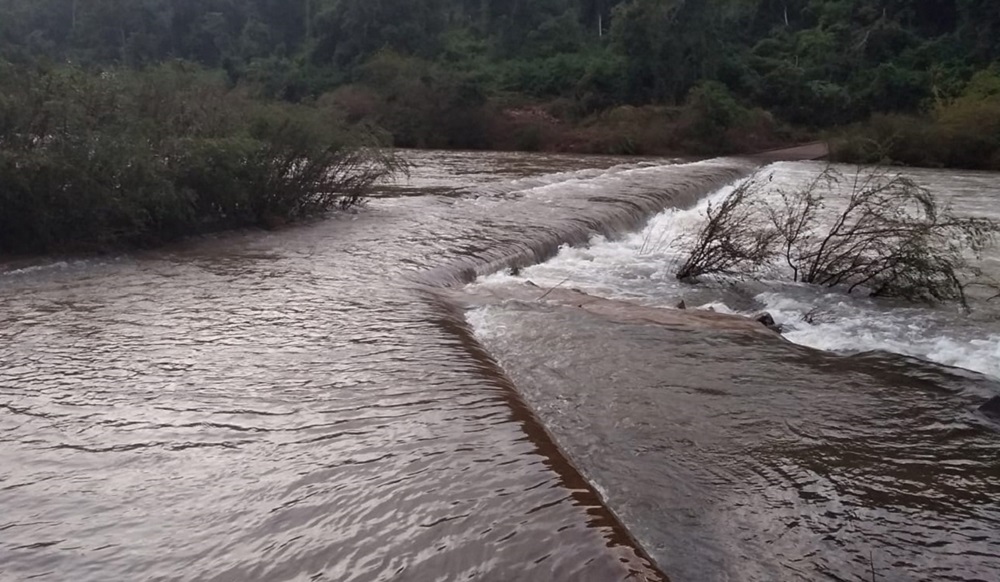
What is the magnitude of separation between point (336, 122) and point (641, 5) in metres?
30.0

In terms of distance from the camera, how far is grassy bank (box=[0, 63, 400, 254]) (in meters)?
9.61

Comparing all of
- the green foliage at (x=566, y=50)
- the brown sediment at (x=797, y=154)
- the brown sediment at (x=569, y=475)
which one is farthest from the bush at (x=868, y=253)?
the green foliage at (x=566, y=50)

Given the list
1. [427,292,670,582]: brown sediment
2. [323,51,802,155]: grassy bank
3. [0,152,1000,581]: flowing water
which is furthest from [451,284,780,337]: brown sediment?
[323,51,802,155]: grassy bank

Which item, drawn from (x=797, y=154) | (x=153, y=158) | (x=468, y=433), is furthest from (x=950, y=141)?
(x=468, y=433)

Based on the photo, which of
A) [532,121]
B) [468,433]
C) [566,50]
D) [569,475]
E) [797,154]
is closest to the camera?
[569,475]

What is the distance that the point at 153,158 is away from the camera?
10648mm

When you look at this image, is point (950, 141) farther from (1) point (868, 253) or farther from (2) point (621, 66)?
(1) point (868, 253)

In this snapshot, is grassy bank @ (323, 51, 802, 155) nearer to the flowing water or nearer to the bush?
the bush

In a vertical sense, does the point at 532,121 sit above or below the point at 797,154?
above

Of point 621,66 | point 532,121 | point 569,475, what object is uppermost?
point 621,66

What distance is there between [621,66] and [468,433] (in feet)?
131

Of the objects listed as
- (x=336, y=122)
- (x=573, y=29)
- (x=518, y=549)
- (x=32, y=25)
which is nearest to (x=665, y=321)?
(x=518, y=549)

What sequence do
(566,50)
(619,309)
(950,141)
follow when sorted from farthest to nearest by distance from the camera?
1. (566,50)
2. (950,141)
3. (619,309)

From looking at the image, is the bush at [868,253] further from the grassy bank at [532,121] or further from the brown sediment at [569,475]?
the grassy bank at [532,121]
